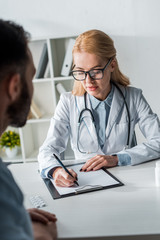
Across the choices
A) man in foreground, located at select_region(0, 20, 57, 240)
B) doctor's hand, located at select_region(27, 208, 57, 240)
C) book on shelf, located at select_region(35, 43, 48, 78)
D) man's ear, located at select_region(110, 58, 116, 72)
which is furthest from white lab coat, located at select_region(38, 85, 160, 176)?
book on shelf, located at select_region(35, 43, 48, 78)

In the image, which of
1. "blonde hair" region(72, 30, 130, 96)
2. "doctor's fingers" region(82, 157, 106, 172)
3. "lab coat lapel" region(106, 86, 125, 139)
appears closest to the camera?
"doctor's fingers" region(82, 157, 106, 172)

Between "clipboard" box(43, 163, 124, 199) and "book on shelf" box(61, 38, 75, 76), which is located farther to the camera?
"book on shelf" box(61, 38, 75, 76)

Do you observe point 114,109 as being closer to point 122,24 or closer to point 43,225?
point 43,225

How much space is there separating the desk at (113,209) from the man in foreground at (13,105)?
95 mm

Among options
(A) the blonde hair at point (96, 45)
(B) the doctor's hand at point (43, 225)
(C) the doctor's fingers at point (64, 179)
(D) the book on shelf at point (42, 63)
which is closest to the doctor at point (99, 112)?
(A) the blonde hair at point (96, 45)

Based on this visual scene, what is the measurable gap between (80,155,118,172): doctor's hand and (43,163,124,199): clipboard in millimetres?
24

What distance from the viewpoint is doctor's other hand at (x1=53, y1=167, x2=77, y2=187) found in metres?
1.17

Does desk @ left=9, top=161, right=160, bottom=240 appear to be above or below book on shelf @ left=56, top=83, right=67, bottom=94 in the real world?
below

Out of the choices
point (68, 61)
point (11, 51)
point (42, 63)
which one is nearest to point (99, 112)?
point (11, 51)

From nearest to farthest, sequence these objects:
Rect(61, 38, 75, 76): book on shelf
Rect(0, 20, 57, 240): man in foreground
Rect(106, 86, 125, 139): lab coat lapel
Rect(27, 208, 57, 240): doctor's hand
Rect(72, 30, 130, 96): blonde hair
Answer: Rect(0, 20, 57, 240): man in foreground < Rect(27, 208, 57, 240): doctor's hand < Rect(72, 30, 130, 96): blonde hair < Rect(106, 86, 125, 139): lab coat lapel < Rect(61, 38, 75, 76): book on shelf

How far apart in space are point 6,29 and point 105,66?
0.94 metres

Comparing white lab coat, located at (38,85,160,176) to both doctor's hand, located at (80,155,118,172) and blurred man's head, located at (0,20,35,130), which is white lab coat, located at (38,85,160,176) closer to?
doctor's hand, located at (80,155,118,172)

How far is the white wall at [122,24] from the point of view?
2.94m

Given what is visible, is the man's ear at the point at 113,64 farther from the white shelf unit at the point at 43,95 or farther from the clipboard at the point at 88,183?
the white shelf unit at the point at 43,95
